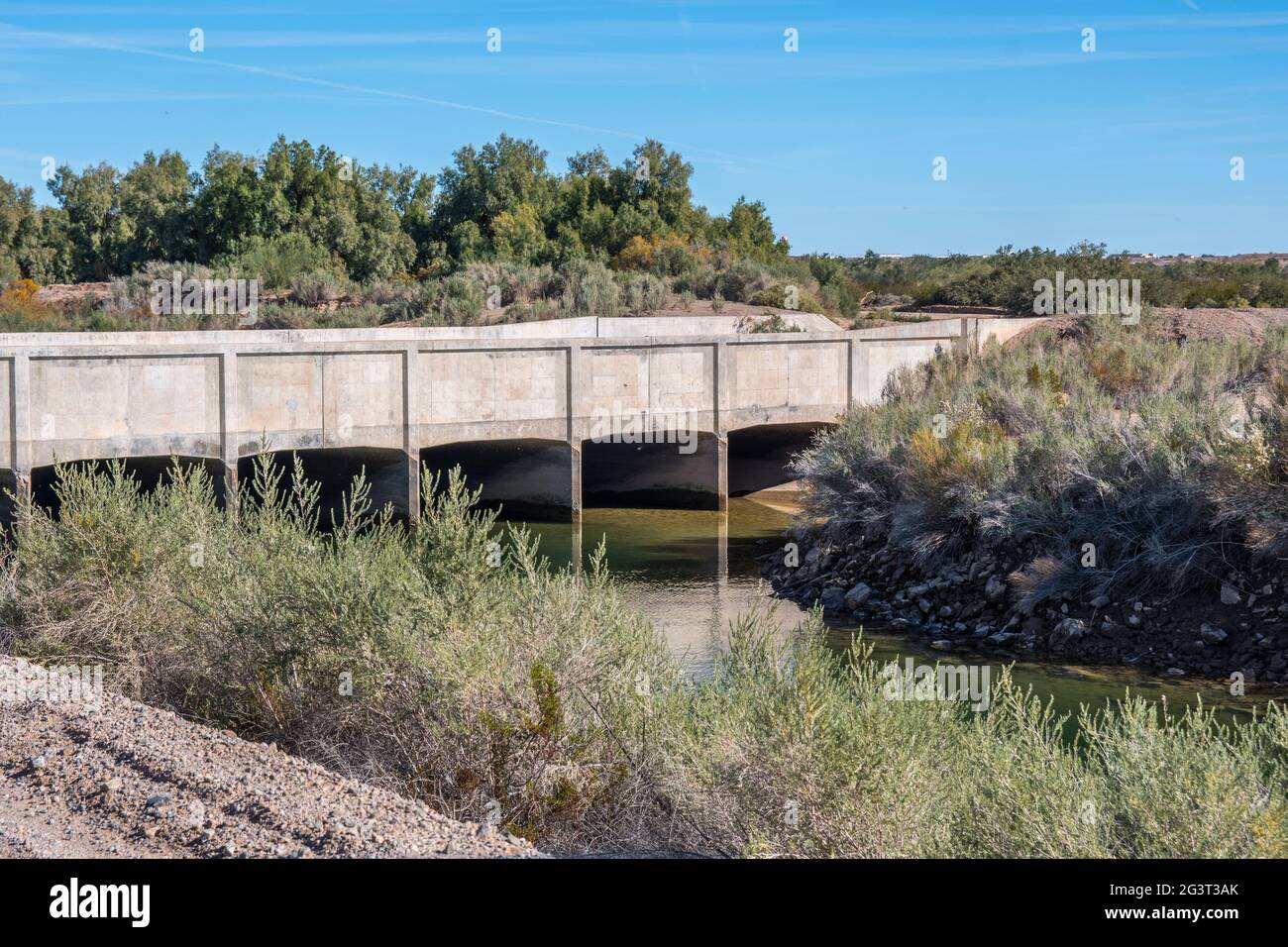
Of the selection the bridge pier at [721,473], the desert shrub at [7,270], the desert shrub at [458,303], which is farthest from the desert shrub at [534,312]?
the desert shrub at [7,270]

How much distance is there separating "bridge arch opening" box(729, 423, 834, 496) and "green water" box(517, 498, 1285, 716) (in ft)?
3.71

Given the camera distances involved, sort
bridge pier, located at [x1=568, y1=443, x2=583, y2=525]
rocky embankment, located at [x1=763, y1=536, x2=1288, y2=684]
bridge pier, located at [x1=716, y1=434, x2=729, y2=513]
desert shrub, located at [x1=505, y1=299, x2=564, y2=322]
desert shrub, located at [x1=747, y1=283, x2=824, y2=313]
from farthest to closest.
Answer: desert shrub, located at [x1=747, y1=283, x2=824, y2=313] → desert shrub, located at [x1=505, y1=299, x2=564, y2=322] → bridge pier, located at [x1=716, y1=434, x2=729, y2=513] → bridge pier, located at [x1=568, y1=443, x2=583, y2=525] → rocky embankment, located at [x1=763, y1=536, x2=1288, y2=684]

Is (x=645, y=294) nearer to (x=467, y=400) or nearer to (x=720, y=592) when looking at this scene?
(x=467, y=400)

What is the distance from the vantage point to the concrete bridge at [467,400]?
883 inches

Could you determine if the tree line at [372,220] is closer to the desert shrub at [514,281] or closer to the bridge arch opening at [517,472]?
the desert shrub at [514,281]

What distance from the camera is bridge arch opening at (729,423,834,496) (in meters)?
32.5

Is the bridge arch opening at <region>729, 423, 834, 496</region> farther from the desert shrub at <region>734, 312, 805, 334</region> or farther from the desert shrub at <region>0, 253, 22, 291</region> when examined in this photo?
the desert shrub at <region>0, 253, 22, 291</region>

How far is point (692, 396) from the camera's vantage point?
28.9 metres

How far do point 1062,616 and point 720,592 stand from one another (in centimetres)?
580

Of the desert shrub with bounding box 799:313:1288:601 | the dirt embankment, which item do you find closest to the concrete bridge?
the desert shrub with bounding box 799:313:1288:601

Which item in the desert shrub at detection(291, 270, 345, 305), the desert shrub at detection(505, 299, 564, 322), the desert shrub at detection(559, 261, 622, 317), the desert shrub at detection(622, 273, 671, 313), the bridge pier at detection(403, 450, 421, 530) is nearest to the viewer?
the bridge pier at detection(403, 450, 421, 530)
